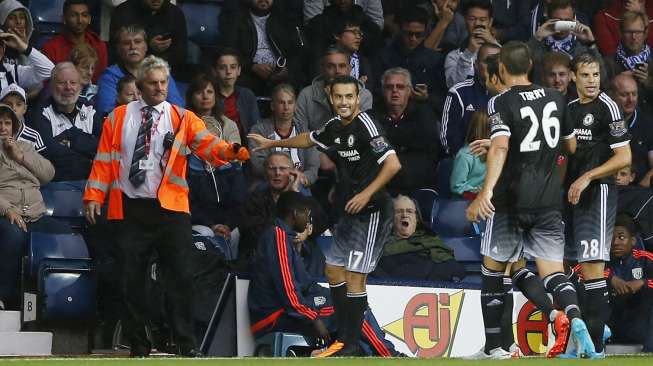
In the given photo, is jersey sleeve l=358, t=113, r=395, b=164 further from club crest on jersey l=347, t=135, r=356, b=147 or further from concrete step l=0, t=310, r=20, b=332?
concrete step l=0, t=310, r=20, b=332

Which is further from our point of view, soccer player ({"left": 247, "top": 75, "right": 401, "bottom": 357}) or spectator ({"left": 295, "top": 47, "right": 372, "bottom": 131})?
spectator ({"left": 295, "top": 47, "right": 372, "bottom": 131})

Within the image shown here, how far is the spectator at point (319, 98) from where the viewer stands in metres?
14.4

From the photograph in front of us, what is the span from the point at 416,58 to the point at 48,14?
3.74 meters

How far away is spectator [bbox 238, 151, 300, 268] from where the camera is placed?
12.8 metres

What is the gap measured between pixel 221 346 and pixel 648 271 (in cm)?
439

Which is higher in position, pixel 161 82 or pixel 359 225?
pixel 161 82

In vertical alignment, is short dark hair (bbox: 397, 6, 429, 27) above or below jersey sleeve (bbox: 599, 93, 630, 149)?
above

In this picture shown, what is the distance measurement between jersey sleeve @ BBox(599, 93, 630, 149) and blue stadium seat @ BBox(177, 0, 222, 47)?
5.46 meters

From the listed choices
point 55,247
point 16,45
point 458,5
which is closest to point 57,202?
point 55,247

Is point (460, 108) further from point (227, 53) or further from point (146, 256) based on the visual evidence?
point (146, 256)

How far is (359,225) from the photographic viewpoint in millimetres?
11070

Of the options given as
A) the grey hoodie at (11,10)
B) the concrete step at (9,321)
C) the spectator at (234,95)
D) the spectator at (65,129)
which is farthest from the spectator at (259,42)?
the concrete step at (9,321)

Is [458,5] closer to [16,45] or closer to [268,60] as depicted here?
[268,60]

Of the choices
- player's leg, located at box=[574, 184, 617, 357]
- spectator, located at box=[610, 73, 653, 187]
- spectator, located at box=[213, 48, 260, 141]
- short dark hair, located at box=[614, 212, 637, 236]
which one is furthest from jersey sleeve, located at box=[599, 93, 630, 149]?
spectator, located at box=[610, 73, 653, 187]
